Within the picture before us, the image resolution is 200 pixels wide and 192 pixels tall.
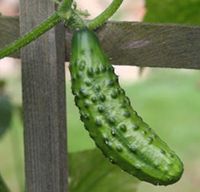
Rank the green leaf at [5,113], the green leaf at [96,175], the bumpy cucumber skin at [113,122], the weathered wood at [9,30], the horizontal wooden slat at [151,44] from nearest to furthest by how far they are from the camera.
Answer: the bumpy cucumber skin at [113,122] → the horizontal wooden slat at [151,44] → the weathered wood at [9,30] → the green leaf at [96,175] → the green leaf at [5,113]

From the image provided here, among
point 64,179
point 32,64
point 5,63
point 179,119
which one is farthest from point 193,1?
point 5,63

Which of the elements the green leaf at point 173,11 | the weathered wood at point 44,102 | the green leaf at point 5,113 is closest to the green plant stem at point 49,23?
the weathered wood at point 44,102

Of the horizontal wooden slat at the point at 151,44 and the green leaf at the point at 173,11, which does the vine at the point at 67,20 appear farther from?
the green leaf at the point at 173,11

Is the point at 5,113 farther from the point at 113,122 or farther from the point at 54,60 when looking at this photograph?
the point at 113,122

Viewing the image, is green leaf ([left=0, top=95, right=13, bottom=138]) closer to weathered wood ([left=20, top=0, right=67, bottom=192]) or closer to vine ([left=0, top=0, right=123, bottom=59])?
weathered wood ([left=20, top=0, right=67, bottom=192])

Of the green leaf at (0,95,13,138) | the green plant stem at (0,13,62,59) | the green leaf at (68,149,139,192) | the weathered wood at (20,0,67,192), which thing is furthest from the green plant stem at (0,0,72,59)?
the green leaf at (0,95,13,138)

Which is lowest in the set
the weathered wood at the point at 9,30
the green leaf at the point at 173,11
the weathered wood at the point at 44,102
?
the weathered wood at the point at 44,102

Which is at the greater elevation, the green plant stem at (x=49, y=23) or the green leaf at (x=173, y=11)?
the green leaf at (x=173, y=11)
